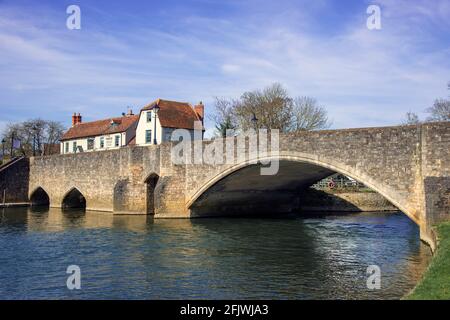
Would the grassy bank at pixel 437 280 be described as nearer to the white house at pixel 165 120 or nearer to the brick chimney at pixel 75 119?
the white house at pixel 165 120

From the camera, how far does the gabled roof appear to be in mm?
45688

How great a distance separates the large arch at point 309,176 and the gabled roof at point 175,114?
53.7 ft

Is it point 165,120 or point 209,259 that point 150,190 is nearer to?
point 165,120

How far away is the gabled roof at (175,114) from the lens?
150 feet

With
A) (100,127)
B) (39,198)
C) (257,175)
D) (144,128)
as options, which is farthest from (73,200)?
(257,175)

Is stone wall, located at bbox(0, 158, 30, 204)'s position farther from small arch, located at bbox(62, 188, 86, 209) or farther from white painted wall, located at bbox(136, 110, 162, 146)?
white painted wall, located at bbox(136, 110, 162, 146)

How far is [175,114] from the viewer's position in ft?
154

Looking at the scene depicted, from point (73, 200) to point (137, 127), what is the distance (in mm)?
10284

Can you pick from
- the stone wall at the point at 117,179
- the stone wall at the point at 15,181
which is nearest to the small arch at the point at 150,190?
the stone wall at the point at 117,179

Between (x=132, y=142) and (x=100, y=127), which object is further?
(x=100, y=127)

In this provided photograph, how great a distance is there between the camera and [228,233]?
78.4 ft

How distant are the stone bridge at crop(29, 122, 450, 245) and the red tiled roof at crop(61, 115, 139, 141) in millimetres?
9007

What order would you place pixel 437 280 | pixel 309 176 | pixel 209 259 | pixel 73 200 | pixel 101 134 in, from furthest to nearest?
pixel 101 134
pixel 73 200
pixel 309 176
pixel 209 259
pixel 437 280
